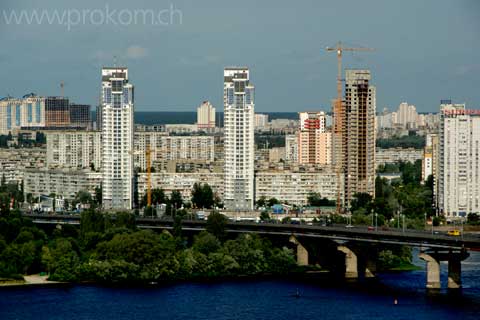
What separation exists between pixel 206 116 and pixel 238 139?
33.5m

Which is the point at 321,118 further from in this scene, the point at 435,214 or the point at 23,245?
the point at 23,245

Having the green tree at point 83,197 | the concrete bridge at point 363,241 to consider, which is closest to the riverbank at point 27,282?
the concrete bridge at point 363,241

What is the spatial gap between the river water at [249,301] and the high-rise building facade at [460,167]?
9939 mm

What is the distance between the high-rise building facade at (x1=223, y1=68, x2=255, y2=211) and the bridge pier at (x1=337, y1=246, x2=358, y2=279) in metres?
9.09

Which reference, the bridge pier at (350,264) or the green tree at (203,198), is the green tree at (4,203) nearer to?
the green tree at (203,198)

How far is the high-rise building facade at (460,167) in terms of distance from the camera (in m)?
31.7

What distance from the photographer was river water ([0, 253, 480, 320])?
725 inches

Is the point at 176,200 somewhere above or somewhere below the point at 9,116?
below

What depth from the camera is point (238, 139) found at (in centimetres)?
3147

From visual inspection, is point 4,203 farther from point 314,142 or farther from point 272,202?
point 314,142

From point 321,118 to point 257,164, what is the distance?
422 cm

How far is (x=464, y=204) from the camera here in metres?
31.7

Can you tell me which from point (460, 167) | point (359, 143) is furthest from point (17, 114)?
point (460, 167)

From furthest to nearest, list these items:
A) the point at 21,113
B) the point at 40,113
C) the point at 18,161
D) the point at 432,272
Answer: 1. the point at 21,113
2. the point at 40,113
3. the point at 18,161
4. the point at 432,272
